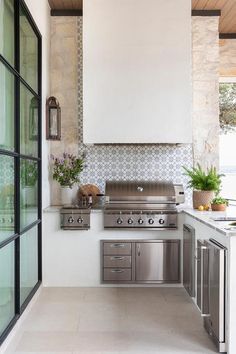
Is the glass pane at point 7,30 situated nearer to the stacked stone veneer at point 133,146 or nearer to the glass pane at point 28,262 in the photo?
the glass pane at point 28,262

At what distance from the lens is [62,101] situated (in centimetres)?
525

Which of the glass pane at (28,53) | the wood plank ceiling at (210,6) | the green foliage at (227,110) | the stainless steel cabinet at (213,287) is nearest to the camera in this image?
the stainless steel cabinet at (213,287)

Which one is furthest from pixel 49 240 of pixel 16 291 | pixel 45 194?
pixel 16 291

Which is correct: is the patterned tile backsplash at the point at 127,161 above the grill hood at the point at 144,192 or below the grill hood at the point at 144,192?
above

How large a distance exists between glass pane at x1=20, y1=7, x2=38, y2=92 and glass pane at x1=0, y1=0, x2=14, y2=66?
1.25 ft

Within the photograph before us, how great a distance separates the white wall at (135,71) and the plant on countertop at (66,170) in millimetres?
458

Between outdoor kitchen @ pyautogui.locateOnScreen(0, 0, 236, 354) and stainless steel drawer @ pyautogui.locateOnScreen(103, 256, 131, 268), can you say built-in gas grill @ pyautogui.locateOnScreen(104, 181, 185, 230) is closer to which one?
outdoor kitchen @ pyautogui.locateOnScreen(0, 0, 236, 354)

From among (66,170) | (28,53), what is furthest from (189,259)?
(28,53)

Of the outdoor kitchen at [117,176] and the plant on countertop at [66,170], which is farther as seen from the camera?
the plant on countertop at [66,170]

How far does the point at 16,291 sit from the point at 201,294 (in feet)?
4.68

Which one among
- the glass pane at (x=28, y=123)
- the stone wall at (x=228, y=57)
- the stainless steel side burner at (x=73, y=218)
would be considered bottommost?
the stainless steel side burner at (x=73, y=218)

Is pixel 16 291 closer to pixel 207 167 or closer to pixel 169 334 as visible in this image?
pixel 169 334

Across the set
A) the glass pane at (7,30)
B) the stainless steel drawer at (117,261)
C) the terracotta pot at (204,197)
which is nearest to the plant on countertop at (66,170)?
the stainless steel drawer at (117,261)

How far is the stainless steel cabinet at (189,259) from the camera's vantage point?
4074mm
